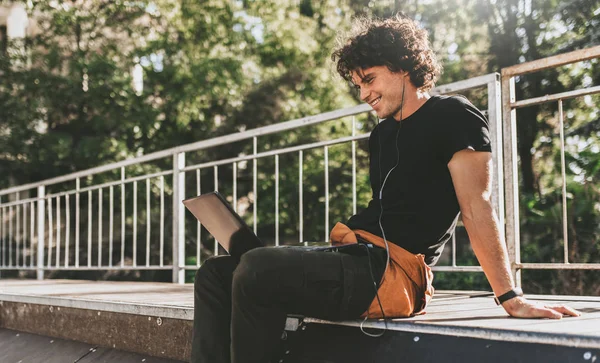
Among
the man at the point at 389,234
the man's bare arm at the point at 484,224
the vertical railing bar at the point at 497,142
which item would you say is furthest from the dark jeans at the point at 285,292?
the vertical railing bar at the point at 497,142

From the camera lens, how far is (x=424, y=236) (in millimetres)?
2150

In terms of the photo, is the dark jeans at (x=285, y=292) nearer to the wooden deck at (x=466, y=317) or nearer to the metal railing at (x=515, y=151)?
the wooden deck at (x=466, y=317)

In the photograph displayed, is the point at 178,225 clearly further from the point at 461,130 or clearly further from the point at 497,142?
the point at 461,130

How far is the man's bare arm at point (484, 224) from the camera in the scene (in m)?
1.96

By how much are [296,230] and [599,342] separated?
39.8 feet

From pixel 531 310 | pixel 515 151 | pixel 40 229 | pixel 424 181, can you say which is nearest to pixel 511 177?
pixel 515 151

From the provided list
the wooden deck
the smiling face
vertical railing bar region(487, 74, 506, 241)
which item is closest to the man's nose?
the smiling face

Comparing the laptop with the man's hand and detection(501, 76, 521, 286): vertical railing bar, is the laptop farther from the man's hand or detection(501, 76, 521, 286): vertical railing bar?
detection(501, 76, 521, 286): vertical railing bar

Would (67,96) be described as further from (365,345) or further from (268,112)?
(365,345)

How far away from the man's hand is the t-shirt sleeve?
18.9 inches

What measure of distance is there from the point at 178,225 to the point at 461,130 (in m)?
3.40

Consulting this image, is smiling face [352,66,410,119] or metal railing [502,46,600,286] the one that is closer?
smiling face [352,66,410,119]

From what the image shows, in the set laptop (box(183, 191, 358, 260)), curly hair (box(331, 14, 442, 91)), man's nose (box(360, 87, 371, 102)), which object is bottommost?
laptop (box(183, 191, 358, 260))

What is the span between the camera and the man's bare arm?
1.96 m
